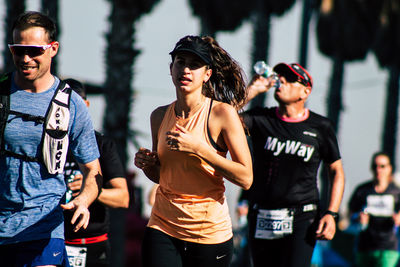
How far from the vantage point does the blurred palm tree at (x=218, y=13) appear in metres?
19.0

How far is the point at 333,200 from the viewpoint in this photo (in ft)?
20.7

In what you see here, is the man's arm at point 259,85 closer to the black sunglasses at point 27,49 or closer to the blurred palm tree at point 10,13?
the black sunglasses at point 27,49

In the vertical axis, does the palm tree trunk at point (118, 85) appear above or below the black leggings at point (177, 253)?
above

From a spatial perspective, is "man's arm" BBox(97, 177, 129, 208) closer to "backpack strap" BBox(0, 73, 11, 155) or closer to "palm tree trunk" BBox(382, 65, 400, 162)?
"backpack strap" BBox(0, 73, 11, 155)

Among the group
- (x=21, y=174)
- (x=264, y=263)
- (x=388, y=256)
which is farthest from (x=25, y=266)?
(x=388, y=256)

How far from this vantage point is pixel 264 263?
614 cm

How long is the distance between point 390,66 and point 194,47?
2168cm

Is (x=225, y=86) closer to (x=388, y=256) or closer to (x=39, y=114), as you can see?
(x=39, y=114)

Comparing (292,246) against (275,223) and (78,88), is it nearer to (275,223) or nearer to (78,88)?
(275,223)

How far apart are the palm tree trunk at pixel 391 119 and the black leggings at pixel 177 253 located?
20835 millimetres

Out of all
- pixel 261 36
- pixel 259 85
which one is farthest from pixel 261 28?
pixel 259 85

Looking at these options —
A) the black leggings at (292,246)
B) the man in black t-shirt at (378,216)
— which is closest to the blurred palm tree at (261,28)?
the man in black t-shirt at (378,216)

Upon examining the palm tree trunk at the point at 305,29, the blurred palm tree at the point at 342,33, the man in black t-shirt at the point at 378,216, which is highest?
the blurred palm tree at the point at 342,33

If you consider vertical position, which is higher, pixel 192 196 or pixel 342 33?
pixel 342 33
